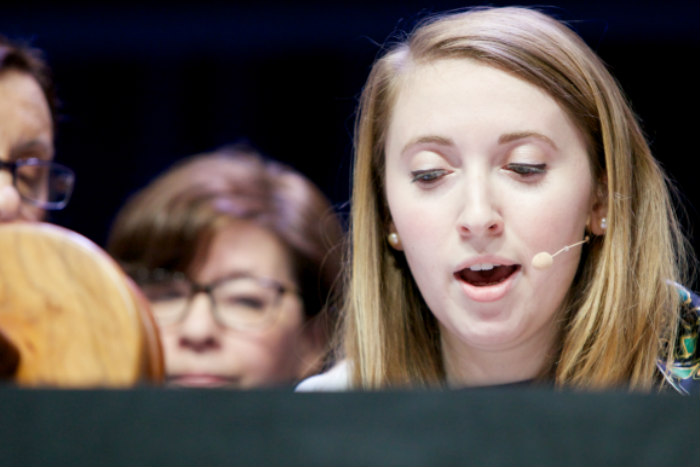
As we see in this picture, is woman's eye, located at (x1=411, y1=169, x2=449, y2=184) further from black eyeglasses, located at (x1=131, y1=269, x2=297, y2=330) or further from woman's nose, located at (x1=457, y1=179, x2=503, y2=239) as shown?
black eyeglasses, located at (x1=131, y1=269, x2=297, y2=330)

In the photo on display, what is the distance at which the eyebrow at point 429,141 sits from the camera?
1102 mm

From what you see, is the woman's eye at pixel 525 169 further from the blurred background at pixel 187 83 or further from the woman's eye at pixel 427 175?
the blurred background at pixel 187 83

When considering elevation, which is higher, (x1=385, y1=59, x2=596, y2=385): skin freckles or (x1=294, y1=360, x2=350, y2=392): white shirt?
(x1=385, y1=59, x2=596, y2=385): skin freckles

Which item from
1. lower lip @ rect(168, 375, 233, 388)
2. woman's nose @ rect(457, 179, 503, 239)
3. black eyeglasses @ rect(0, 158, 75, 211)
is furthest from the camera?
lower lip @ rect(168, 375, 233, 388)

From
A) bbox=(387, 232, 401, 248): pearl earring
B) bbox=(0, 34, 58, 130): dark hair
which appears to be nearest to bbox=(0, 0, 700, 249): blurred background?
bbox=(0, 34, 58, 130): dark hair

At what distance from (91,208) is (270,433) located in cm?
243

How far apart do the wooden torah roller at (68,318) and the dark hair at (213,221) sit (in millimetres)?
1048

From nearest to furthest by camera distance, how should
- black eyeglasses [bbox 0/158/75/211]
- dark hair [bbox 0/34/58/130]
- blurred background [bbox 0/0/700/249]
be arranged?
black eyeglasses [bbox 0/158/75/211] < dark hair [bbox 0/34/58/130] < blurred background [bbox 0/0/700/249]

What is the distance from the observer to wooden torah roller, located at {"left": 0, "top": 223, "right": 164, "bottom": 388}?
0.80 meters

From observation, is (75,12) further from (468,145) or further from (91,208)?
(468,145)

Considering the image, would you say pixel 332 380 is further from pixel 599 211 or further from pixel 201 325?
pixel 201 325

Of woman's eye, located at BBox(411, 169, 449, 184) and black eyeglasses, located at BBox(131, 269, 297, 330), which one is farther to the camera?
black eyeglasses, located at BBox(131, 269, 297, 330)

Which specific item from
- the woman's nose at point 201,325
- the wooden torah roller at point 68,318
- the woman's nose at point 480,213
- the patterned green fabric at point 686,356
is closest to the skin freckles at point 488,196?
the woman's nose at point 480,213

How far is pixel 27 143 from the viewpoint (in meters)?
1.35
